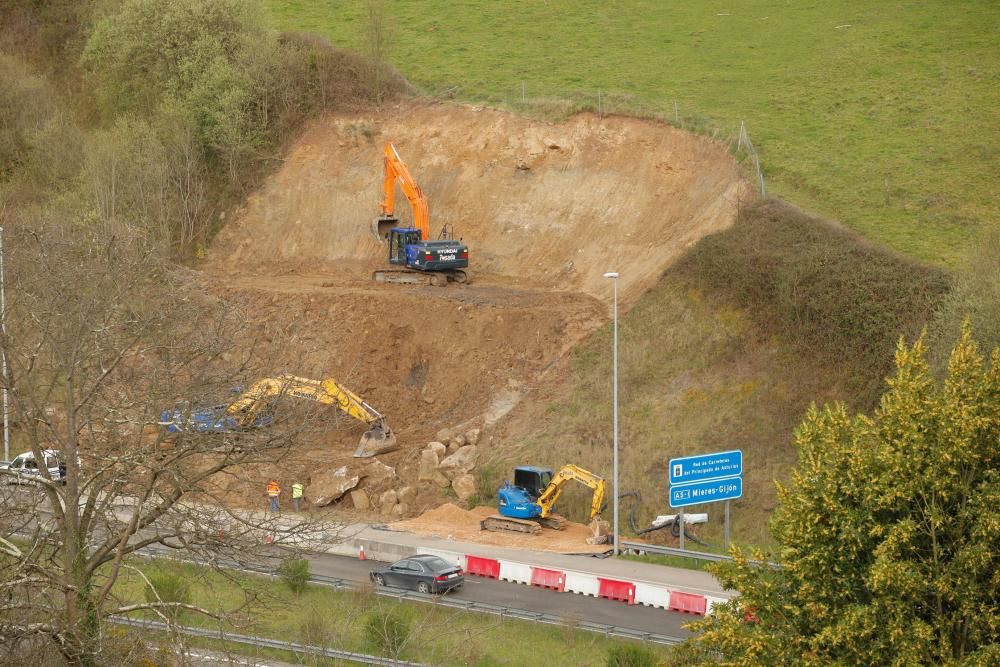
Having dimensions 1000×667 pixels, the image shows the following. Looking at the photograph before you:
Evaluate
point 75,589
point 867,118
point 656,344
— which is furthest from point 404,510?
point 867,118

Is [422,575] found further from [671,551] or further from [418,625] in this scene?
[418,625]

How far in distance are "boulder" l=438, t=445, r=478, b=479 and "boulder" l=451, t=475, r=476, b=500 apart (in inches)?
16.0

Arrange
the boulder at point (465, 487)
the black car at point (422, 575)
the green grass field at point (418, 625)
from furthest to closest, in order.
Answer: the boulder at point (465, 487), the black car at point (422, 575), the green grass field at point (418, 625)

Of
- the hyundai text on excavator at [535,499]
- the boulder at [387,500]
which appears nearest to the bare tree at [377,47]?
the boulder at [387,500]

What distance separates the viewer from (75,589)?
14500mm

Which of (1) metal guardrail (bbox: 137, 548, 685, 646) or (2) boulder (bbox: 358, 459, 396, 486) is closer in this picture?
(1) metal guardrail (bbox: 137, 548, 685, 646)

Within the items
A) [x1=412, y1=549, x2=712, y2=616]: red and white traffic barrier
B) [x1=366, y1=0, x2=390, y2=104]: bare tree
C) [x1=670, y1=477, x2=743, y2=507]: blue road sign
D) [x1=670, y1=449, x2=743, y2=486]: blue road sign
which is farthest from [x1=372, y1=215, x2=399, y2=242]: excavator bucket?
[x1=670, y1=477, x2=743, y2=507]: blue road sign

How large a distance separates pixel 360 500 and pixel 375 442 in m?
2.14

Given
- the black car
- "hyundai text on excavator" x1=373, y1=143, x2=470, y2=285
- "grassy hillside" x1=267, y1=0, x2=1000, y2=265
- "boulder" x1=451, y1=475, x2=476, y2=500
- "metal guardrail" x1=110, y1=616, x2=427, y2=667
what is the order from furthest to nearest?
"grassy hillside" x1=267, y1=0, x2=1000, y2=265
"hyundai text on excavator" x1=373, y1=143, x2=470, y2=285
"boulder" x1=451, y1=475, x2=476, y2=500
the black car
"metal guardrail" x1=110, y1=616, x2=427, y2=667

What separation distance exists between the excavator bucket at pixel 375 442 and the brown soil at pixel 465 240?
370mm

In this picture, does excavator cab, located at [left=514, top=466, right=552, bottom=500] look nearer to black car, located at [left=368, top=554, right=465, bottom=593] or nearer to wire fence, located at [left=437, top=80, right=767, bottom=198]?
black car, located at [left=368, top=554, right=465, bottom=593]

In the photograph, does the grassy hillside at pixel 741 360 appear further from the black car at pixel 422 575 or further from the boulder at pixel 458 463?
the black car at pixel 422 575

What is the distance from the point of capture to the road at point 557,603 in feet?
86.5

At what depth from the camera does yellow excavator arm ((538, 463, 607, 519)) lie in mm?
33438
